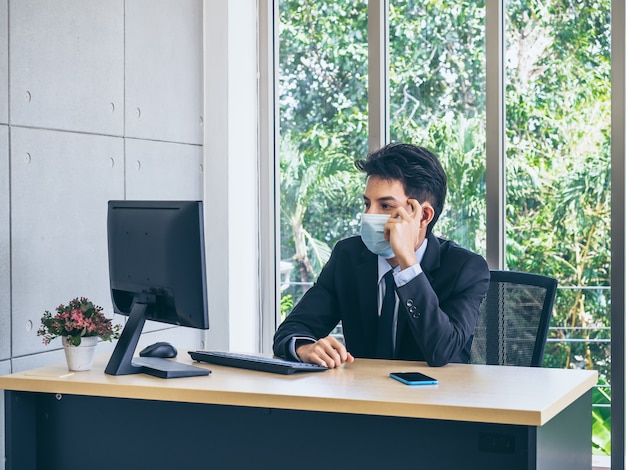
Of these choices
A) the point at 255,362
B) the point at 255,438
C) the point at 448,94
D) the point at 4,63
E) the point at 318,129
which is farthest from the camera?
the point at 318,129

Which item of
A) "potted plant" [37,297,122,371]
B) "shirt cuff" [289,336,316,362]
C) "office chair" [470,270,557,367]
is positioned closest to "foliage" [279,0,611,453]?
"office chair" [470,270,557,367]

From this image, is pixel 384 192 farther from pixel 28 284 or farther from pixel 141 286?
pixel 28 284

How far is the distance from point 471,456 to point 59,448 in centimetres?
113

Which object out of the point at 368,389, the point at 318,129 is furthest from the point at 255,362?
the point at 318,129

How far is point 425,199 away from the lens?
2.65 metres

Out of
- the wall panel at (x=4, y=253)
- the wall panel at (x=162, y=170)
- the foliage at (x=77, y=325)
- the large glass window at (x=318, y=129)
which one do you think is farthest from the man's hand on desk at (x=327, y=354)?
the large glass window at (x=318, y=129)

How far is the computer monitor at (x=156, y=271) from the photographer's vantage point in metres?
2.26

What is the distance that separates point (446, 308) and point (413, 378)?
1.41 feet

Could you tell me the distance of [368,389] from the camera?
6.73 feet

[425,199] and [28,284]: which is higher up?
[425,199]

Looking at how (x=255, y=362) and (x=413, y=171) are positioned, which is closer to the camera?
(x=255, y=362)

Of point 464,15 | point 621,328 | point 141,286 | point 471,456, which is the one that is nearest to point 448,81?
point 464,15

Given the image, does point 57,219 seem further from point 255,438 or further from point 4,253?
point 255,438

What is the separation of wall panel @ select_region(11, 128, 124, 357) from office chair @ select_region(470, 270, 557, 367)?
1387 millimetres
